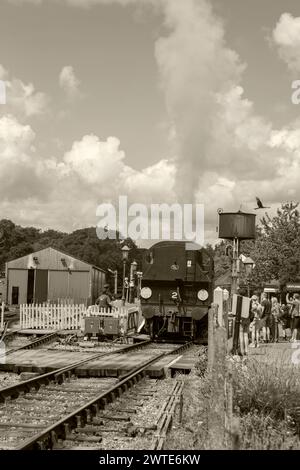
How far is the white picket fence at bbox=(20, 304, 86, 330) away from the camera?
2689 centimetres

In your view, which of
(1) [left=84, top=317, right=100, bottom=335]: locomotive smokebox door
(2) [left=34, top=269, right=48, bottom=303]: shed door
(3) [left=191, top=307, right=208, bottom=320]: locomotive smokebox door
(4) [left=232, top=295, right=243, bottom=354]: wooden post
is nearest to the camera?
(4) [left=232, top=295, right=243, bottom=354]: wooden post

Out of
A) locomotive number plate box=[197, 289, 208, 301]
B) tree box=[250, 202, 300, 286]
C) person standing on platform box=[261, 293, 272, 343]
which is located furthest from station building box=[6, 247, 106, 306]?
person standing on platform box=[261, 293, 272, 343]

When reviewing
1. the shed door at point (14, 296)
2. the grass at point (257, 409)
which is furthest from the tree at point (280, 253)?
the grass at point (257, 409)

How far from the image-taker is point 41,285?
189 ft

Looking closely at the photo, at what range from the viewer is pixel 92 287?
194 feet

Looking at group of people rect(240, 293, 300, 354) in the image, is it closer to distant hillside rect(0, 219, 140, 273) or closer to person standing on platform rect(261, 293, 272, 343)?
person standing on platform rect(261, 293, 272, 343)

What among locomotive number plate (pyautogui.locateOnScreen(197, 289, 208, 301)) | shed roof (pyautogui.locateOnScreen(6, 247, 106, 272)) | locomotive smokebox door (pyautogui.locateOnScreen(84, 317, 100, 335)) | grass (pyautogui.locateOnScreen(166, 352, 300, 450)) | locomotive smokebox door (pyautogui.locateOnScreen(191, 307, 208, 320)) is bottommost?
grass (pyautogui.locateOnScreen(166, 352, 300, 450))

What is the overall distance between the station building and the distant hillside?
4821 centimetres

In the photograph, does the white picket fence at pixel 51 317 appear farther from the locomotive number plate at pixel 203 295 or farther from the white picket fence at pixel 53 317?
the locomotive number plate at pixel 203 295

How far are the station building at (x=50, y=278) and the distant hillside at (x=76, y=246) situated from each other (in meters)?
48.2

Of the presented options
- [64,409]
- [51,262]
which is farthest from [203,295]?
[51,262]

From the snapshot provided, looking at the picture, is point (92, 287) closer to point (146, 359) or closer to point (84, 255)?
point (146, 359)

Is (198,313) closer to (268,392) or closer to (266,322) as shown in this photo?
(266,322)

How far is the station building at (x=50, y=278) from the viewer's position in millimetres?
58000
